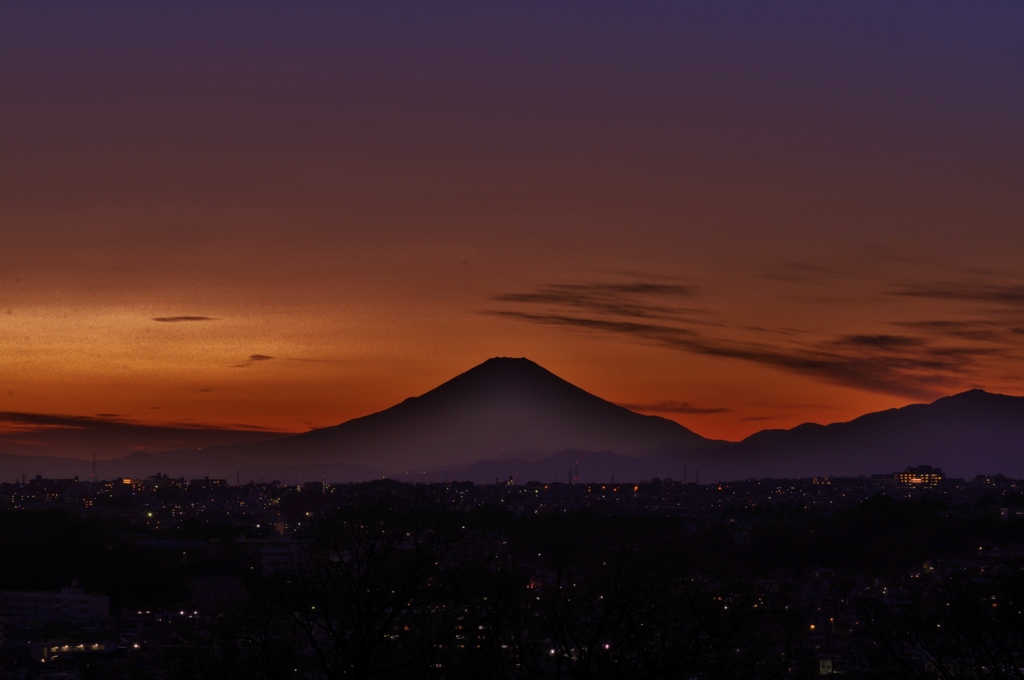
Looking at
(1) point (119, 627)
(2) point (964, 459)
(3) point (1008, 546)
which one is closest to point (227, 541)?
(1) point (119, 627)

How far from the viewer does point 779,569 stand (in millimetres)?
46594

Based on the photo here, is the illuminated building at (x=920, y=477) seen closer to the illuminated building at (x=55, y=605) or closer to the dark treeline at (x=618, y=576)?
the dark treeline at (x=618, y=576)

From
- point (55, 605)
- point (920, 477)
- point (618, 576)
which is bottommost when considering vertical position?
point (55, 605)

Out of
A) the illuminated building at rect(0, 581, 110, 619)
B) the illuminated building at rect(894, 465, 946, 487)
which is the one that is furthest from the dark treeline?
the illuminated building at rect(894, 465, 946, 487)

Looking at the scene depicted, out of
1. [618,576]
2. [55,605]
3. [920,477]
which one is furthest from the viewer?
[920,477]

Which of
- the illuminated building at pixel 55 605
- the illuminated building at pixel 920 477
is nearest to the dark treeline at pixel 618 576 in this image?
the illuminated building at pixel 55 605

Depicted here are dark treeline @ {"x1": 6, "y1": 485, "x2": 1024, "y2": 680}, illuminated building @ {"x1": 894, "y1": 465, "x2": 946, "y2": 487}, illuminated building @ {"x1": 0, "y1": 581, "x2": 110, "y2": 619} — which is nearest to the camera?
dark treeline @ {"x1": 6, "y1": 485, "x2": 1024, "y2": 680}

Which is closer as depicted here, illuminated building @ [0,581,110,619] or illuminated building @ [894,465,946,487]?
illuminated building @ [0,581,110,619]

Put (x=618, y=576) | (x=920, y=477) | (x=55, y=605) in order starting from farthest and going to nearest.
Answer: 1. (x=920, y=477)
2. (x=55, y=605)
3. (x=618, y=576)

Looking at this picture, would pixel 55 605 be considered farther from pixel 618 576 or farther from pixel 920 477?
pixel 920 477

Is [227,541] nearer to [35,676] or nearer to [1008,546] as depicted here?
[1008,546]

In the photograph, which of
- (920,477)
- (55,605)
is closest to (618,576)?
(55,605)

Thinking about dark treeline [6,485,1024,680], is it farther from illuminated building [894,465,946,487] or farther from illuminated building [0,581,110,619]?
illuminated building [894,465,946,487]

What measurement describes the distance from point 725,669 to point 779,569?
39.4 meters
